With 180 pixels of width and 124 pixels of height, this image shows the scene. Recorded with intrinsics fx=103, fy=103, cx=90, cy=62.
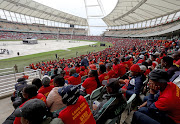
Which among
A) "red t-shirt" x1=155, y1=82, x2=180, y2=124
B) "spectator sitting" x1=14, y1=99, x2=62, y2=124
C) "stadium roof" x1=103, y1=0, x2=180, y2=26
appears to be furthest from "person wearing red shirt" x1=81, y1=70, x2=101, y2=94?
"stadium roof" x1=103, y1=0, x2=180, y2=26

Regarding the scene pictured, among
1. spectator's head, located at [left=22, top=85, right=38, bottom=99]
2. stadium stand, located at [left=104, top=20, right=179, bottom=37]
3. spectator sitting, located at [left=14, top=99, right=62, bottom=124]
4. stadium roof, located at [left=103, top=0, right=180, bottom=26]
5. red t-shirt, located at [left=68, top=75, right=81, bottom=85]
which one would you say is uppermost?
stadium roof, located at [left=103, top=0, right=180, bottom=26]

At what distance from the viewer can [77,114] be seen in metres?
1.73

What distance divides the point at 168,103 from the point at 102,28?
97.0 metres

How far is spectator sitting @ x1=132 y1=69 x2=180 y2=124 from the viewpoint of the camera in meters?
1.84

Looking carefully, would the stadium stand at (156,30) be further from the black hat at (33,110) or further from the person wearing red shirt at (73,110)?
the black hat at (33,110)

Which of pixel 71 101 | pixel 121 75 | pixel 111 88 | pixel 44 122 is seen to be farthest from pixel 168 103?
pixel 121 75

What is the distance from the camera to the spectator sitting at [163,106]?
184 cm

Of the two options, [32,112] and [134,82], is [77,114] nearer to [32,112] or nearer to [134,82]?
[32,112]

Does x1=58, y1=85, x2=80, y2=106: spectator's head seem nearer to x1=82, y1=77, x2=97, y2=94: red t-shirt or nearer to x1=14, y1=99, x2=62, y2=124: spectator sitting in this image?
x1=14, y1=99, x2=62, y2=124: spectator sitting

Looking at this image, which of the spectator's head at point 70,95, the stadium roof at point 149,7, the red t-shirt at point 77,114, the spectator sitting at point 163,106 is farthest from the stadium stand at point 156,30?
the spectator's head at point 70,95

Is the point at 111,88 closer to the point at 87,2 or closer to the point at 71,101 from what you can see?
the point at 71,101

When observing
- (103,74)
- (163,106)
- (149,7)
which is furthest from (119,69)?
(149,7)

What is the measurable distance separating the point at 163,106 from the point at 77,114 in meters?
1.56

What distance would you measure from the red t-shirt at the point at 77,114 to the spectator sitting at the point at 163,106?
1.05m
